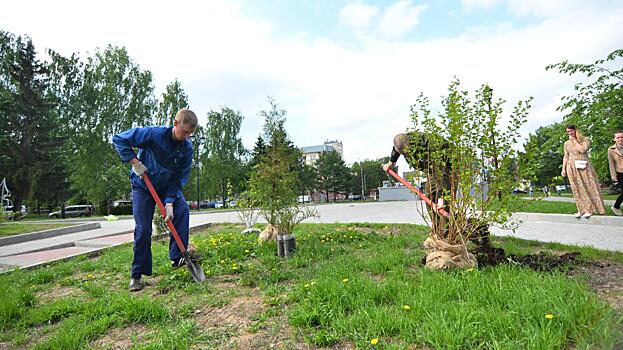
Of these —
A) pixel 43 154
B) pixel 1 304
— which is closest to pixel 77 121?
pixel 43 154

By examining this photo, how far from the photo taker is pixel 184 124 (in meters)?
3.56

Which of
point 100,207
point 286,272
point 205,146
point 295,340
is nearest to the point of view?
point 295,340

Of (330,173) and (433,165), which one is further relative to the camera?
(330,173)

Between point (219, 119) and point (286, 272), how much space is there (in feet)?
122

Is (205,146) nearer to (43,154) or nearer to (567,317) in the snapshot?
(43,154)

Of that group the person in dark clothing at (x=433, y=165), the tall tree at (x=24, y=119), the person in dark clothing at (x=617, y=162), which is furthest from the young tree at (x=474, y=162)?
the tall tree at (x=24, y=119)

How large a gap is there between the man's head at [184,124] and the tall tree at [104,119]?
2796 centimetres

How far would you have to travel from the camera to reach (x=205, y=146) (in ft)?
123

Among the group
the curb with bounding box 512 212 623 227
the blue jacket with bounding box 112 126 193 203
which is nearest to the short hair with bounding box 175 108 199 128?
the blue jacket with bounding box 112 126 193 203

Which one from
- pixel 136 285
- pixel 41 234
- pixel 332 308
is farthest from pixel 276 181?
pixel 41 234

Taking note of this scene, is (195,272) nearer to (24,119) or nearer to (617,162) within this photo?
(617,162)

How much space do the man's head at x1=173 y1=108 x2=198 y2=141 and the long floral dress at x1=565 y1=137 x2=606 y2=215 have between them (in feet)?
24.1

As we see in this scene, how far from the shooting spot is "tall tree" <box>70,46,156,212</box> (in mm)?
27359

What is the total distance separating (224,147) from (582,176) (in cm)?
3546
